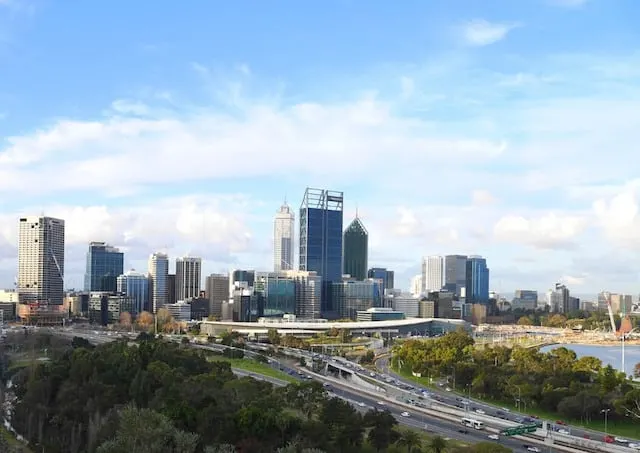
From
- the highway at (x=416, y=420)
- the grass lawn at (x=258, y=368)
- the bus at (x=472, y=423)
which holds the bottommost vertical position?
the grass lawn at (x=258, y=368)

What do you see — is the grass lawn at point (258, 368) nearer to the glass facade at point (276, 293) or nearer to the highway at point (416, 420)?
the highway at point (416, 420)

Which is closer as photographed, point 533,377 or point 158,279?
point 533,377

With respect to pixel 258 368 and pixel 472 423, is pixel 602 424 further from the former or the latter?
pixel 258 368

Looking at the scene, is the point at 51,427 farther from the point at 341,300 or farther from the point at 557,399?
the point at 341,300

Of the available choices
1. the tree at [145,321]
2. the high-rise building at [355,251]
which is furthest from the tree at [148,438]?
the high-rise building at [355,251]

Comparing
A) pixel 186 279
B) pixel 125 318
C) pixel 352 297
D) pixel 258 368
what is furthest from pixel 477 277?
pixel 258 368

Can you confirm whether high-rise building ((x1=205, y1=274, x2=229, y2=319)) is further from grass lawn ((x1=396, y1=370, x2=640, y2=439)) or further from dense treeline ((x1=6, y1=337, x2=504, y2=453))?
grass lawn ((x1=396, y1=370, x2=640, y2=439))
